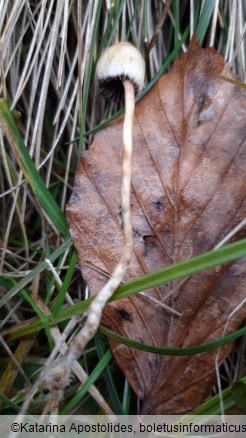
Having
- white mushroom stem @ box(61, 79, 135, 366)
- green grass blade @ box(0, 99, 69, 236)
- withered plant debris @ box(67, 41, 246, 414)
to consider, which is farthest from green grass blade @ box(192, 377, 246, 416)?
green grass blade @ box(0, 99, 69, 236)

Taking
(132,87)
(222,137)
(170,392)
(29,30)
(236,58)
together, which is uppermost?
(29,30)

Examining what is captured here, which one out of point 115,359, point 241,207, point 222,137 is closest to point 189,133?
point 222,137

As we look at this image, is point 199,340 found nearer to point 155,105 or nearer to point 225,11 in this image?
point 155,105

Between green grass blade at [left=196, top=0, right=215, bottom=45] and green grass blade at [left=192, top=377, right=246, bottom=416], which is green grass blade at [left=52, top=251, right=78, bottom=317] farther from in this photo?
green grass blade at [left=196, top=0, right=215, bottom=45]

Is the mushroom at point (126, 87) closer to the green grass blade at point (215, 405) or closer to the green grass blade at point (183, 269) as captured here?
the green grass blade at point (183, 269)

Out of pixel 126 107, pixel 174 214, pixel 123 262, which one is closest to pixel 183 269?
pixel 123 262

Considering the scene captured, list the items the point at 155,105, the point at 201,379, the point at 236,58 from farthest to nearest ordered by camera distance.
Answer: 1. the point at 236,58
2. the point at 155,105
3. the point at 201,379
